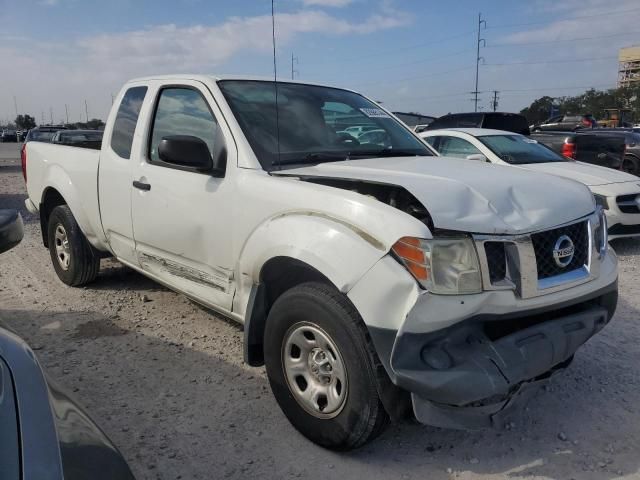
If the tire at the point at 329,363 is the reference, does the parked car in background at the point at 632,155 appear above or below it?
above

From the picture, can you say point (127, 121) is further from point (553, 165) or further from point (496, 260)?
point (553, 165)

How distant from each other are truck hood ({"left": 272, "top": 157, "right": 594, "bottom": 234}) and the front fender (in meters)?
0.30

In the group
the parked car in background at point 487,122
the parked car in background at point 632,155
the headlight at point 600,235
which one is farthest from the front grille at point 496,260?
the parked car in background at point 632,155

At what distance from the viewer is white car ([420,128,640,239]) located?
6.88 meters

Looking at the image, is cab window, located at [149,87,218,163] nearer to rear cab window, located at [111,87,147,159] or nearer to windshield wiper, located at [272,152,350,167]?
rear cab window, located at [111,87,147,159]

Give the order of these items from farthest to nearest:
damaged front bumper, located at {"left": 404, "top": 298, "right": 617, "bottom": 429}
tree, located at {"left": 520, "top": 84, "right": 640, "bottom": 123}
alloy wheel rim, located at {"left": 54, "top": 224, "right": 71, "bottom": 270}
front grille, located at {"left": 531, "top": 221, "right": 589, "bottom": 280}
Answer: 1. tree, located at {"left": 520, "top": 84, "right": 640, "bottom": 123}
2. alloy wheel rim, located at {"left": 54, "top": 224, "right": 71, "bottom": 270}
3. front grille, located at {"left": 531, "top": 221, "right": 589, "bottom": 280}
4. damaged front bumper, located at {"left": 404, "top": 298, "right": 617, "bottom": 429}

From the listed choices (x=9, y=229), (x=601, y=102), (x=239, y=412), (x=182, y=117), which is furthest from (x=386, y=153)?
(x=601, y=102)

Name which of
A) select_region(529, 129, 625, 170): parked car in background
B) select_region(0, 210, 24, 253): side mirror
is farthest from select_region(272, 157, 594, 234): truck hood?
select_region(529, 129, 625, 170): parked car in background

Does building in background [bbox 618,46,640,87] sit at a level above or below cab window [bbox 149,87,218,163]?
above

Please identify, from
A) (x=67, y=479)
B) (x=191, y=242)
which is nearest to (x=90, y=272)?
(x=191, y=242)

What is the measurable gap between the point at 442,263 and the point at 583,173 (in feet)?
19.7

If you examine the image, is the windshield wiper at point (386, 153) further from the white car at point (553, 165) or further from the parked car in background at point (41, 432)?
the white car at point (553, 165)

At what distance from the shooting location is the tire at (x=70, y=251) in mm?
5121

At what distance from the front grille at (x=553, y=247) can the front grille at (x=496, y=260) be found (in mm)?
188
